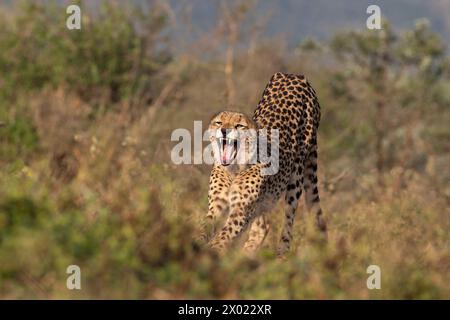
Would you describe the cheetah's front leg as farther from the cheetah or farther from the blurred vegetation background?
the blurred vegetation background

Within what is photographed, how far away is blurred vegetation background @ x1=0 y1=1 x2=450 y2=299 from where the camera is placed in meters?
4.74

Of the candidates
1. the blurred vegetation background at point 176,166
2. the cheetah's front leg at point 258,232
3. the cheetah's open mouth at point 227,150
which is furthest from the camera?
the cheetah's front leg at point 258,232

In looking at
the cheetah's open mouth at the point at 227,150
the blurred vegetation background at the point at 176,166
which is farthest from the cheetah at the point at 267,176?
the blurred vegetation background at the point at 176,166

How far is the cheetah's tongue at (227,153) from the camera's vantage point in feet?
22.0

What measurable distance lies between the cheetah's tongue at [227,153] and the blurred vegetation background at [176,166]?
0.42 meters

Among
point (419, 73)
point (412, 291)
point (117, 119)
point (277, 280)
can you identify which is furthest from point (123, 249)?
point (419, 73)

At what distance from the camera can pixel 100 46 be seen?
14.4m

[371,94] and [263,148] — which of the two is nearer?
[263,148]

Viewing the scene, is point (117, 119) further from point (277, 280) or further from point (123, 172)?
point (277, 280)

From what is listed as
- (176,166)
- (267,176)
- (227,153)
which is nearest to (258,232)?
(267,176)

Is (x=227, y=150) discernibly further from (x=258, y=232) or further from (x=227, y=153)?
(x=258, y=232)

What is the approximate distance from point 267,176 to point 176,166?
2.30 m

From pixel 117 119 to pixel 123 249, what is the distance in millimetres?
6655

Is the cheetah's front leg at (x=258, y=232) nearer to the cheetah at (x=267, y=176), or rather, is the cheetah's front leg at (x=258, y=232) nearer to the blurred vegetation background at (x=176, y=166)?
the cheetah at (x=267, y=176)
